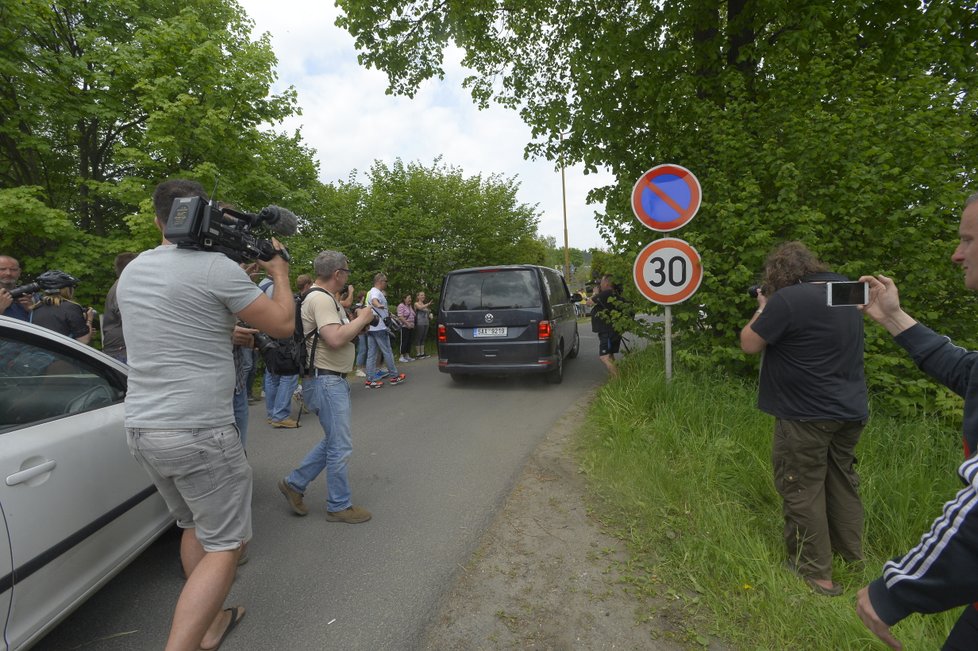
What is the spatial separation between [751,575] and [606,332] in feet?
16.7

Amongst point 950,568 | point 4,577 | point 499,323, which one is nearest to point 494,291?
point 499,323

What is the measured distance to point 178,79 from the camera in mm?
9430

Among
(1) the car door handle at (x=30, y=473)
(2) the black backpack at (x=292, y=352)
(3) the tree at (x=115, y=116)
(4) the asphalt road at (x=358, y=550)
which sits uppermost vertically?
(3) the tree at (x=115, y=116)

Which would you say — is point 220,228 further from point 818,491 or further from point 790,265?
point 818,491

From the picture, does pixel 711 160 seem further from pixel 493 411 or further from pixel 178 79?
pixel 178 79

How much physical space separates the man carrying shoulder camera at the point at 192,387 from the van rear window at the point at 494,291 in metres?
5.43

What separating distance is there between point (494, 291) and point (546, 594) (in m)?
5.26

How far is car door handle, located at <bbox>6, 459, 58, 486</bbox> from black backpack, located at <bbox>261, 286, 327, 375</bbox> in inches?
54.2

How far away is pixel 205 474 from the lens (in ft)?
6.47

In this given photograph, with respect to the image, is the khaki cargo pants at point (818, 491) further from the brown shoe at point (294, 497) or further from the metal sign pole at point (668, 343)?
the brown shoe at point (294, 497)

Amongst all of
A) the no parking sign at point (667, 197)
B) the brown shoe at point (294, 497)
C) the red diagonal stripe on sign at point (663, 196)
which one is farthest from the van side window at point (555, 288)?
the brown shoe at point (294, 497)

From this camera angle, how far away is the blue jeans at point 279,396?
582 centimetres

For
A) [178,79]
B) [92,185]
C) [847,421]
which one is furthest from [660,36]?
[92,185]

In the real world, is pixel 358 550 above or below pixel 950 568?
below
